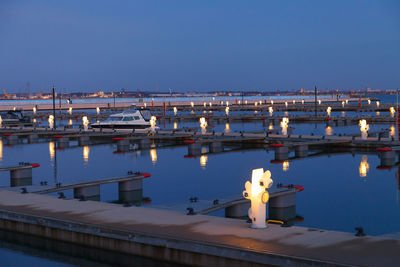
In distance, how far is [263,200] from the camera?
14398 mm

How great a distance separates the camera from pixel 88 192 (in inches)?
914

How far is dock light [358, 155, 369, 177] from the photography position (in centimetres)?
3378

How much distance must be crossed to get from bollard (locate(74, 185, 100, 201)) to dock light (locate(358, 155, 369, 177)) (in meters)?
16.0

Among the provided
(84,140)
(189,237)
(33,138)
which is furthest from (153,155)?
(189,237)

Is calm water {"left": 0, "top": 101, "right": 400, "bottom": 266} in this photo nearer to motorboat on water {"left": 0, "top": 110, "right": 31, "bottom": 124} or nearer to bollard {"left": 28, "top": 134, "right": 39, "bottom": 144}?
bollard {"left": 28, "top": 134, "right": 39, "bottom": 144}

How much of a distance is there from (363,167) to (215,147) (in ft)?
37.2

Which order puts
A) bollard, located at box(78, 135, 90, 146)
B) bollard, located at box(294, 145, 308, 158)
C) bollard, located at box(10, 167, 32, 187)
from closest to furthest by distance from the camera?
bollard, located at box(10, 167, 32, 187) < bollard, located at box(294, 145, 308, 158) < bollard, located at box(78, 135, 90, 146)

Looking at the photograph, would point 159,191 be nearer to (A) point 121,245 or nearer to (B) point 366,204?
(B) point 366,204

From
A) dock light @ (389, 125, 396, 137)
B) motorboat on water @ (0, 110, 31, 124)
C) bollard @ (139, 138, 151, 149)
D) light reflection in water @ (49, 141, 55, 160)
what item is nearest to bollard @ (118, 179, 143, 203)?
light reflection in water @ (49, 141, 55, 160)

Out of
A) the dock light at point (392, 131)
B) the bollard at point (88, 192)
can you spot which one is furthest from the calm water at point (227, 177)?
the dock light at point (392, 131)

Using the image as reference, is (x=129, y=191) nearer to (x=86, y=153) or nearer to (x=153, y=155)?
(x=153, y=155)

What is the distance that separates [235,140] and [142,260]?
1174 inches

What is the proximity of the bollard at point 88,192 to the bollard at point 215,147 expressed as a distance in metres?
19.8

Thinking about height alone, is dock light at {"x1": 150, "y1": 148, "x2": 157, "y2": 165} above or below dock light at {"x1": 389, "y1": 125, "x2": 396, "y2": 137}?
below
